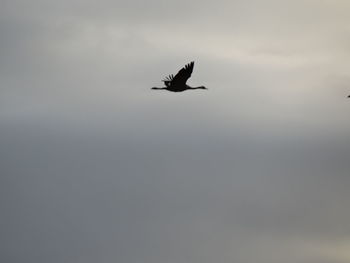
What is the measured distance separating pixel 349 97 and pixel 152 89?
17711 mm

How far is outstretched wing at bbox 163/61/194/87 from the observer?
10943 centimetres

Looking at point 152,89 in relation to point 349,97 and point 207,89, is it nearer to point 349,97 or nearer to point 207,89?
point 207,89

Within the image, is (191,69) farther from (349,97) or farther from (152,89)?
(349,97)

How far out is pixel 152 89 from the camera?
372ft

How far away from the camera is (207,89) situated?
4697 inches

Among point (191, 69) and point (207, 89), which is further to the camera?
point (207, 89)

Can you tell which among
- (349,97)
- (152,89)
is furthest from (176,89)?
(349,97)

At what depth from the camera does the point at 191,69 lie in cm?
10956

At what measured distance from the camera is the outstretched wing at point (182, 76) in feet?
359

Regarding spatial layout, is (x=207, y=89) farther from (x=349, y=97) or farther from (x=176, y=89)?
(x=349, y=97)

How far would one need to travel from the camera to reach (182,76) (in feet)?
363

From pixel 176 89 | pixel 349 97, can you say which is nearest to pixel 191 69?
pixel 176 89

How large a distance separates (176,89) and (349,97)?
1555 centimetres

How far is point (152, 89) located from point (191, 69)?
5442 millimetres
